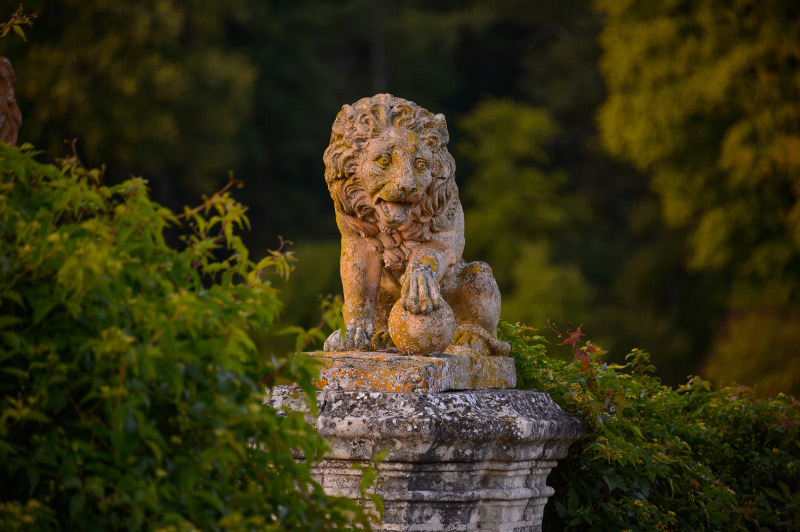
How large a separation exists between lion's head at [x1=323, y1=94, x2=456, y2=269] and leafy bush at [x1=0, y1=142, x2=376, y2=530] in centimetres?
120

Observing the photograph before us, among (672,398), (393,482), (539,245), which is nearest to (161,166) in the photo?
(539,245)

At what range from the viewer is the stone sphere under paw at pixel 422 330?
329 cm

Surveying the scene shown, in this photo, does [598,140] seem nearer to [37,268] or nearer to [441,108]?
[441,108]

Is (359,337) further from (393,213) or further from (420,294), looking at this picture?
(393,213)

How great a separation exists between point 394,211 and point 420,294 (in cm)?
29

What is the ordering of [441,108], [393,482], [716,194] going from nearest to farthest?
[393,482] < [716,194] < [441,108]

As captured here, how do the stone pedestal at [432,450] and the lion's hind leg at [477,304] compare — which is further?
the lion's hind leg at [477,304]

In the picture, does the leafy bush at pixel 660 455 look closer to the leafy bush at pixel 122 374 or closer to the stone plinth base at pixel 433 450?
the stone plinth base at pixel 433 450

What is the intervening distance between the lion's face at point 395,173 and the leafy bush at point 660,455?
1032 mm

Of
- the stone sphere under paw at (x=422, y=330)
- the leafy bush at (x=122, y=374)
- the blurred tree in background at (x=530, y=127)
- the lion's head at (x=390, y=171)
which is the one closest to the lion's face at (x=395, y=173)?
the lion's head at (x=390, y=171)

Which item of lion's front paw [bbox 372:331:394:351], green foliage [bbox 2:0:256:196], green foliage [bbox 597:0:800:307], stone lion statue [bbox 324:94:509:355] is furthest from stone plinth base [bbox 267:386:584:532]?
green foliage [bbox 2:0:256:196]

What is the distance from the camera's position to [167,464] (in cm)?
200

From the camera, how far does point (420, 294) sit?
3.29 meters

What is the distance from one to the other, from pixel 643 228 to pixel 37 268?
19682 millimetres
